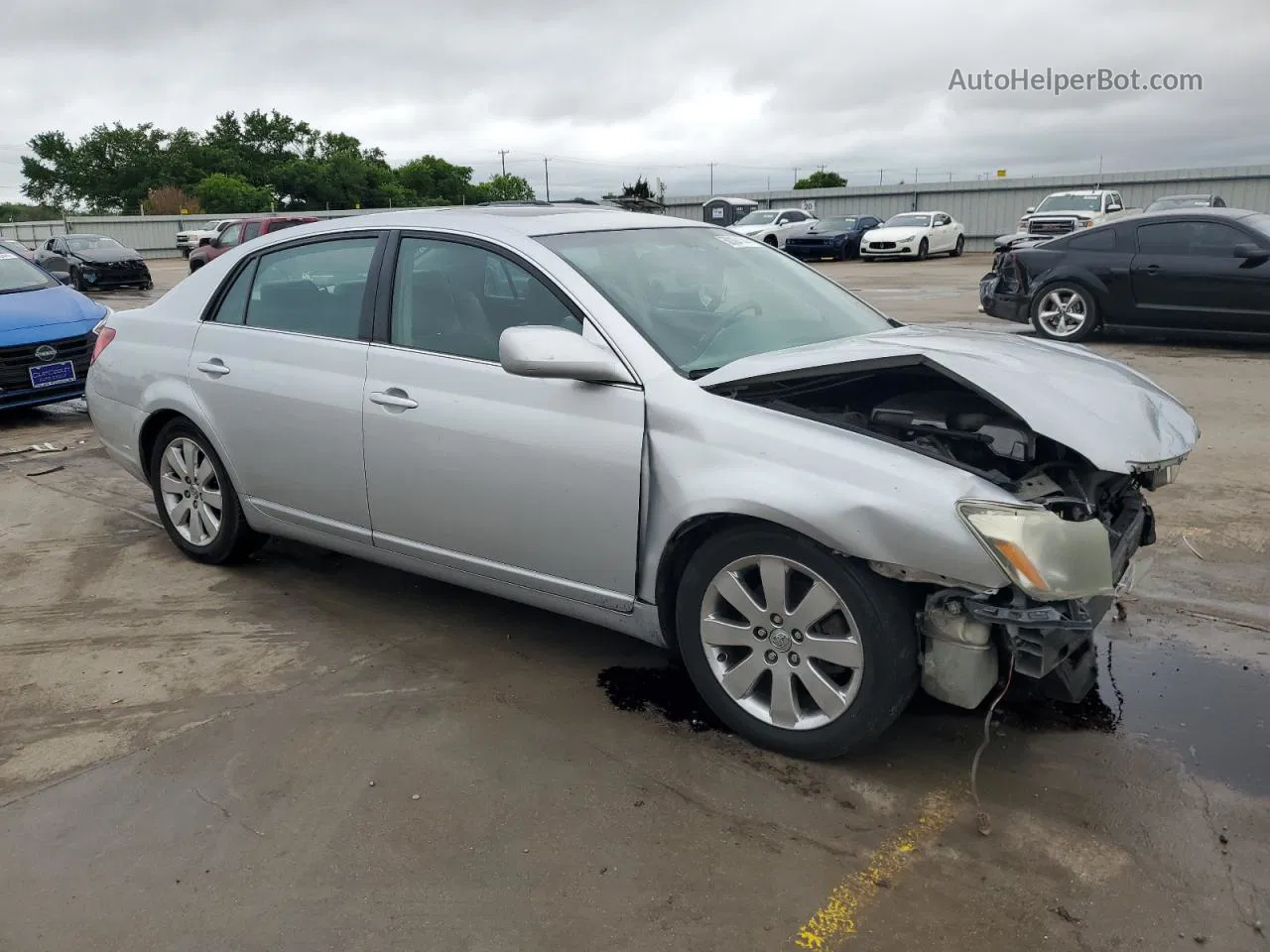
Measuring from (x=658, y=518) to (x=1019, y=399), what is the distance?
3.75 ft

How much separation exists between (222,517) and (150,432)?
26.0 inches

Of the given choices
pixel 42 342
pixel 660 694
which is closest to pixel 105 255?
pixel 42 342

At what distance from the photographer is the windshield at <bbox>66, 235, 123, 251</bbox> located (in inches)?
1008

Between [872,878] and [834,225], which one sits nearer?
[872,878]

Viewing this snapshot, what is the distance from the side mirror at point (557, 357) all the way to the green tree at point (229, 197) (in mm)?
60515

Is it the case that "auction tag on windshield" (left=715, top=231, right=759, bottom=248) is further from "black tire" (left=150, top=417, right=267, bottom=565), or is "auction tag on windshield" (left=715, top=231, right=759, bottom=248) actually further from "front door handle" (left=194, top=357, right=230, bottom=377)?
"black tire" (left=150, top=417, right=267, bottom=565)

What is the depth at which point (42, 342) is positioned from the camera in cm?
870

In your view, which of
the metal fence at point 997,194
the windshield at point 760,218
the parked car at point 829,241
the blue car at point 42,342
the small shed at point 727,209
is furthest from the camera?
the small shed at point 727,209

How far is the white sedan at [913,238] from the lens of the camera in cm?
2908

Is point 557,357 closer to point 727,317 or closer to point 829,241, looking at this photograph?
point 727,317

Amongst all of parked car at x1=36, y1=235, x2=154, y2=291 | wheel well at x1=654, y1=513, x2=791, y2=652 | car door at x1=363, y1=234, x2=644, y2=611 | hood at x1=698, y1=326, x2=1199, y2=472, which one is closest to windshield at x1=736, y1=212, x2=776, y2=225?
parked car at x1=36, y1=235, x2=154, y2=291

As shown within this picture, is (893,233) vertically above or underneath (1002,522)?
above

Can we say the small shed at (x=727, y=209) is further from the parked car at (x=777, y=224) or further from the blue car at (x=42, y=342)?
the blue car at (x=42, y=342)

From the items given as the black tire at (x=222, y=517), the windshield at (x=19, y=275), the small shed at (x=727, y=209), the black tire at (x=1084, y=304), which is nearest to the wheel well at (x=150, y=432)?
the black tire at (x=222, y=517)
